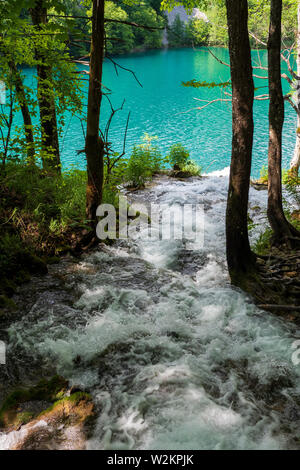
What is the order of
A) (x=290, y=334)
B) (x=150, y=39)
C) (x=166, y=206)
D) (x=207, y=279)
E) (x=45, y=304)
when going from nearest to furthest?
(x=290, y=334) → (x=45, y=304) → (x=207, y=279) → (x=166, y=206) → (x=150, y=39)

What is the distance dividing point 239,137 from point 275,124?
174cm

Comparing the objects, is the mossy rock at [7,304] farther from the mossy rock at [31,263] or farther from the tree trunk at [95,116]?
the tree trunk at [95,116]

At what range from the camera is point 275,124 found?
6.16m

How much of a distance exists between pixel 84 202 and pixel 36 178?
131cm

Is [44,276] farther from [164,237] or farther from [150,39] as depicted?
[150,39]

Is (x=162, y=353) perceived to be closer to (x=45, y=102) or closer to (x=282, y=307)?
(x=282, y=307)

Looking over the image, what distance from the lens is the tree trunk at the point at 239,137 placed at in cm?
453

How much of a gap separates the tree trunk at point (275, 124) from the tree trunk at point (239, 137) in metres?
1.34

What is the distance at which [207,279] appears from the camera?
604 centimetres

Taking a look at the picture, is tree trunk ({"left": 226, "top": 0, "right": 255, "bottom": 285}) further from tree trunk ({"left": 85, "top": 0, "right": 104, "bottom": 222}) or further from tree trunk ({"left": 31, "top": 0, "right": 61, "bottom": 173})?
tree trunk ({"left": 31, "top": 0, "right": 61, "bottom": 173})

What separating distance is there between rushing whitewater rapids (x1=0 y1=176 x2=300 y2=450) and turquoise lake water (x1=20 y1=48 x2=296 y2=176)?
207 inches

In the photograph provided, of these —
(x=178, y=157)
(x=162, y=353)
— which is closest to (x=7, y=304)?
(x=162, y=353)

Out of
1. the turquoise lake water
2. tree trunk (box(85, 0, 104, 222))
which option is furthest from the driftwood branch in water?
the turquoise lake water

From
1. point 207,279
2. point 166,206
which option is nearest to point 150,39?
point 166,206
